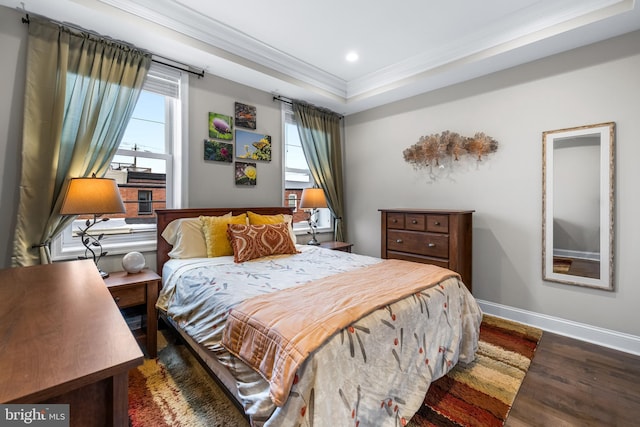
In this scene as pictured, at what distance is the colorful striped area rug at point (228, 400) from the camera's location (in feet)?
5.04

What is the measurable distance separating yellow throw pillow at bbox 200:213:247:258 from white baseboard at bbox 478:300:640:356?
110 inches

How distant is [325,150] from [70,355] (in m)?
3.71

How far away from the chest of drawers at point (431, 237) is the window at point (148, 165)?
7.72ft

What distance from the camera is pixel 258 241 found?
2.54 meters

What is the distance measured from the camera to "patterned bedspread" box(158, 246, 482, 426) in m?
1.08

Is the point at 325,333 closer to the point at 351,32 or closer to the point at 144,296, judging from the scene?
the point at 144,296

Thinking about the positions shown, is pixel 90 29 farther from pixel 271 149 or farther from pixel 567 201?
pixel 567 201

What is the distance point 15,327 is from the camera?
829 mm

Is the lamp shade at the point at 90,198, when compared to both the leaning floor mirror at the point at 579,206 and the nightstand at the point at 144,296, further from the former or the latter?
the leaning floor mirror at the point at 579,206

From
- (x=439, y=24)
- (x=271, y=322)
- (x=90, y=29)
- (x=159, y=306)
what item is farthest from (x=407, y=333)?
(x=90, y=29)

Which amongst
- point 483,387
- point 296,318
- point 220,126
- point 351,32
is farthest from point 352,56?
point 483,387

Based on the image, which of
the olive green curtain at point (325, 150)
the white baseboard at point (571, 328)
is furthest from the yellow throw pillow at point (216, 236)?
the white baseboard at point (571, 328)

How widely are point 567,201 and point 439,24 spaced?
6.49 ft

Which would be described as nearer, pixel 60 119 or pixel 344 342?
pixel 344 342
